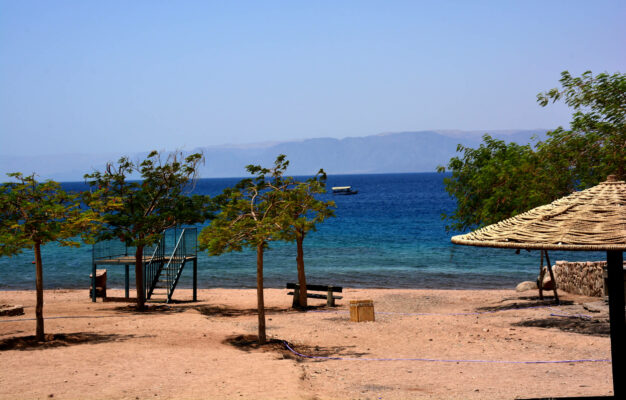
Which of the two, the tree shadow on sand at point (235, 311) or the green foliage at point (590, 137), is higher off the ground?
the green foliage at point (590, 137)

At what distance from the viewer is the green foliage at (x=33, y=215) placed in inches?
565

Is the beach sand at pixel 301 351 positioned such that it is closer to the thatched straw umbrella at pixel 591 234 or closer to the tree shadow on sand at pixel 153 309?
the tree shadow on sand at pixel 153 309

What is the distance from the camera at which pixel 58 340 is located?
51.1 feet

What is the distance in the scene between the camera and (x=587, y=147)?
63.9ft

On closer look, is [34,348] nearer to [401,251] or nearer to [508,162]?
[508,162]

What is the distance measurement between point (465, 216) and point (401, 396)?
14.5m

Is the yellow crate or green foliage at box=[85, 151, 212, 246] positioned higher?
green foliage at box=[85, 151, 212, 246]

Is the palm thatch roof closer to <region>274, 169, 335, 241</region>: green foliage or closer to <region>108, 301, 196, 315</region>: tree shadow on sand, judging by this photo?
<region>274, 169, 335, 241</region>: green foliage

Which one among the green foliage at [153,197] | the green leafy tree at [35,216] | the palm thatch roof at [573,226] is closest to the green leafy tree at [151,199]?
the green foliage at [153,197]

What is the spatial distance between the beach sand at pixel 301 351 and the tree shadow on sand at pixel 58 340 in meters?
0.04

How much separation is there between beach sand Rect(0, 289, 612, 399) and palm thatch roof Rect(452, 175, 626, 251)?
150 inches

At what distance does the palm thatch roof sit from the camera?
743 cm

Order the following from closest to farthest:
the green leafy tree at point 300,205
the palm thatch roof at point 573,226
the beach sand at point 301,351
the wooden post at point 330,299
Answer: the palm thatch roof at point 573,226 < the beach sand at point 301,351 < the green leafy tree at point 300,205 < the wooden post at point 330,299

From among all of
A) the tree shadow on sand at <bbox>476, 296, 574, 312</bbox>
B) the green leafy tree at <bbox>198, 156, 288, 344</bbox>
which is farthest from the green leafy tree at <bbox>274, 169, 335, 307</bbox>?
the tree shadow on sand at <bbox>476, 296, 574, 312</bbox>
